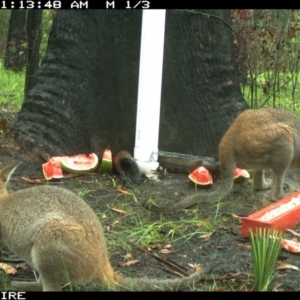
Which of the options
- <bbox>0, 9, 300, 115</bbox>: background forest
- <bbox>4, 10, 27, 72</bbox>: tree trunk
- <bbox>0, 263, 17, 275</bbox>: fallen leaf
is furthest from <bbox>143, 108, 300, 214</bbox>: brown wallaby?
<bbox>4, 10, 27, 72</bbox>: tree trunk

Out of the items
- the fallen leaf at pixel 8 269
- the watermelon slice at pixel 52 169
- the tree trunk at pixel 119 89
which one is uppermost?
the tree trunk at pixel 119 89

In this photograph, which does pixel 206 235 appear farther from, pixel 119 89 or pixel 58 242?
pixel 119 89

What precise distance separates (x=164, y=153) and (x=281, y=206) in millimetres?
1601

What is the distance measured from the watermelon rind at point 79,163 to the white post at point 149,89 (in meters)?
0.46

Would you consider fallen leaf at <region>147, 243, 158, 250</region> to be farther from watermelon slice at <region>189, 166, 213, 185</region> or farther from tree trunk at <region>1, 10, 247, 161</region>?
tree trunk at <region>1, 10, 247, 161</region>

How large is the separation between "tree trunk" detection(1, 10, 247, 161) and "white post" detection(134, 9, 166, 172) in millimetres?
212

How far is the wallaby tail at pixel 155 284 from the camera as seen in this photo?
439 cm

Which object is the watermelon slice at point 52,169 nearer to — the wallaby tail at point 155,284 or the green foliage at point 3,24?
the wallaby tail at point 155,284

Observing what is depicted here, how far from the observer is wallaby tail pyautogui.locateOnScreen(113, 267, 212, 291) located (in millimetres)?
4387

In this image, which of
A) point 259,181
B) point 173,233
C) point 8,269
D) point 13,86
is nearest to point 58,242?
point 8,269

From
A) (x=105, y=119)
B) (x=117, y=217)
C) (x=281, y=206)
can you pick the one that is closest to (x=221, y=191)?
(x=281, y=206)

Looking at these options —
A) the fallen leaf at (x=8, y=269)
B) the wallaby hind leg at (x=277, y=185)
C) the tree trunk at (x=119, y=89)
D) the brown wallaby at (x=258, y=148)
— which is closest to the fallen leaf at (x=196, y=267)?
the fallen leaf at (x=8, y=269)

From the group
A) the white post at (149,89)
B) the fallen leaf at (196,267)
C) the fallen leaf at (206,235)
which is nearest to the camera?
the fallen leaf at (196,267)

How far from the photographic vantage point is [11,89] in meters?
13.2
